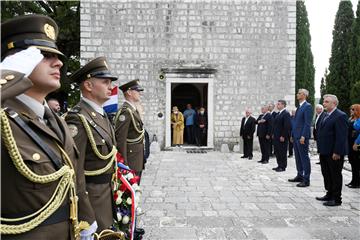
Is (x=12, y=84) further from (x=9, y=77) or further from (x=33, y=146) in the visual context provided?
(x=33, y=146)

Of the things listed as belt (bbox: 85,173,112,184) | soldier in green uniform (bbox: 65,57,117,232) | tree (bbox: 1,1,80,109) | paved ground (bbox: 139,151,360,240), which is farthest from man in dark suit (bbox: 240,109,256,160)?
tree (bbox: 1,1,80,109)

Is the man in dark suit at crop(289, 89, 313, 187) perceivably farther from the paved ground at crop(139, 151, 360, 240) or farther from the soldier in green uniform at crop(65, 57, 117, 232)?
the soldier in green uniform at crop(65, 57, 117, 232)

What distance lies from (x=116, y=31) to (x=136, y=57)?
3.90ft

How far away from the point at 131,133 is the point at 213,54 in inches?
342

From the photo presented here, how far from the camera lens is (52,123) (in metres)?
1.83

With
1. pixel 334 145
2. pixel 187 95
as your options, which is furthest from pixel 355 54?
pixel 334 145

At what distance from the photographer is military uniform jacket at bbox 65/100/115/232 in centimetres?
253

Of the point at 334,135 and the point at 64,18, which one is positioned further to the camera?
the point at 64,18

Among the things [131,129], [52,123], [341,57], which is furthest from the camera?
[341,57]

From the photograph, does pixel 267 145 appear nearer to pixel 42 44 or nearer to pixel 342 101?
pixel 42 44

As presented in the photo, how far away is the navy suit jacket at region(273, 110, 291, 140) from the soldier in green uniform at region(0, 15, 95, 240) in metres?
7.55

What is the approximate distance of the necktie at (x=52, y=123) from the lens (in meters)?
1.82

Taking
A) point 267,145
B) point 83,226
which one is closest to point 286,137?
point 267,145

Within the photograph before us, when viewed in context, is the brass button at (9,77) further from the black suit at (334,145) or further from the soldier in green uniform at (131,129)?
the black suit at (334,145)
